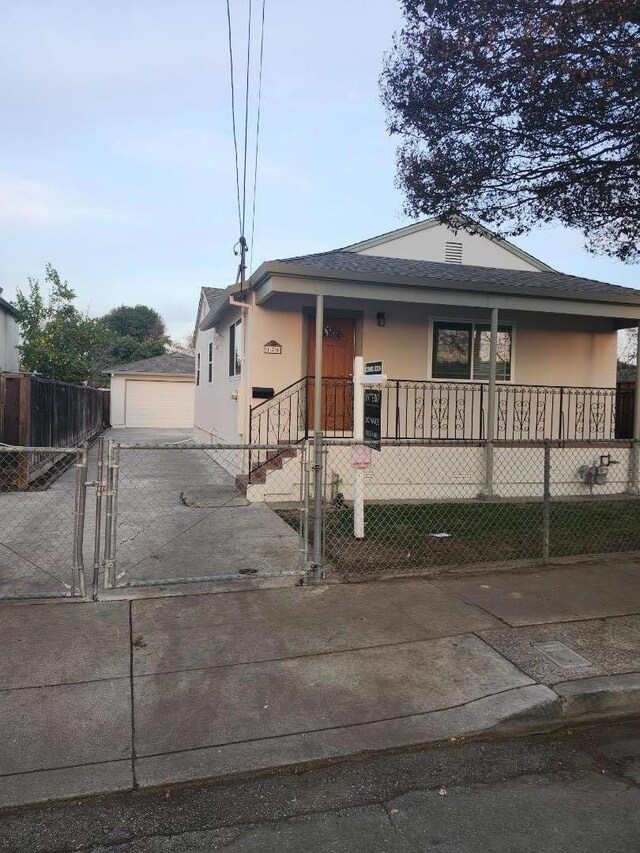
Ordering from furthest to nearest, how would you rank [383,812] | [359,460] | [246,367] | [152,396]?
[152,396], [246,367], [359,460], [383,812]

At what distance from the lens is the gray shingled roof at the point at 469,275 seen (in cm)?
1024

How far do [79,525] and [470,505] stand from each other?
647cm

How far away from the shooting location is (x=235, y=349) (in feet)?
43.5

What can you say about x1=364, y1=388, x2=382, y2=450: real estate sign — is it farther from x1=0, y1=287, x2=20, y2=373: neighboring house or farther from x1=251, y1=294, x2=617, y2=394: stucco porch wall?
x1=0, y1=287, x2=20, y2=373: neighboring house

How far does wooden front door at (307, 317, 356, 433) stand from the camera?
11.0 meters

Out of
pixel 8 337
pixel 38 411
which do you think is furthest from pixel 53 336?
pixel 38 411

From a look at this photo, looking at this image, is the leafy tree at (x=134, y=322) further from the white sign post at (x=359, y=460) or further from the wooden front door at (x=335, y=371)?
the white sign post at (x=359, y=460)

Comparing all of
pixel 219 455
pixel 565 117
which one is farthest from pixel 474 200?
pixel 219 455

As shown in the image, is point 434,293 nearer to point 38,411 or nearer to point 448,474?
point 448,474

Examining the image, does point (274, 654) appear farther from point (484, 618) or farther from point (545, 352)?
point (545, 352)

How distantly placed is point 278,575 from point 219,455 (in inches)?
350

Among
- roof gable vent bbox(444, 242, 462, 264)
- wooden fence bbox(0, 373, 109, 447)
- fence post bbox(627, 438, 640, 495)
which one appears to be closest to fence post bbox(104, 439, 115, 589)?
wooden fence bbox(0, 373, 109, 447)

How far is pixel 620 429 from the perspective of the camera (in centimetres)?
1280

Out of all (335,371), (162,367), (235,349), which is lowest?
(335,371)
